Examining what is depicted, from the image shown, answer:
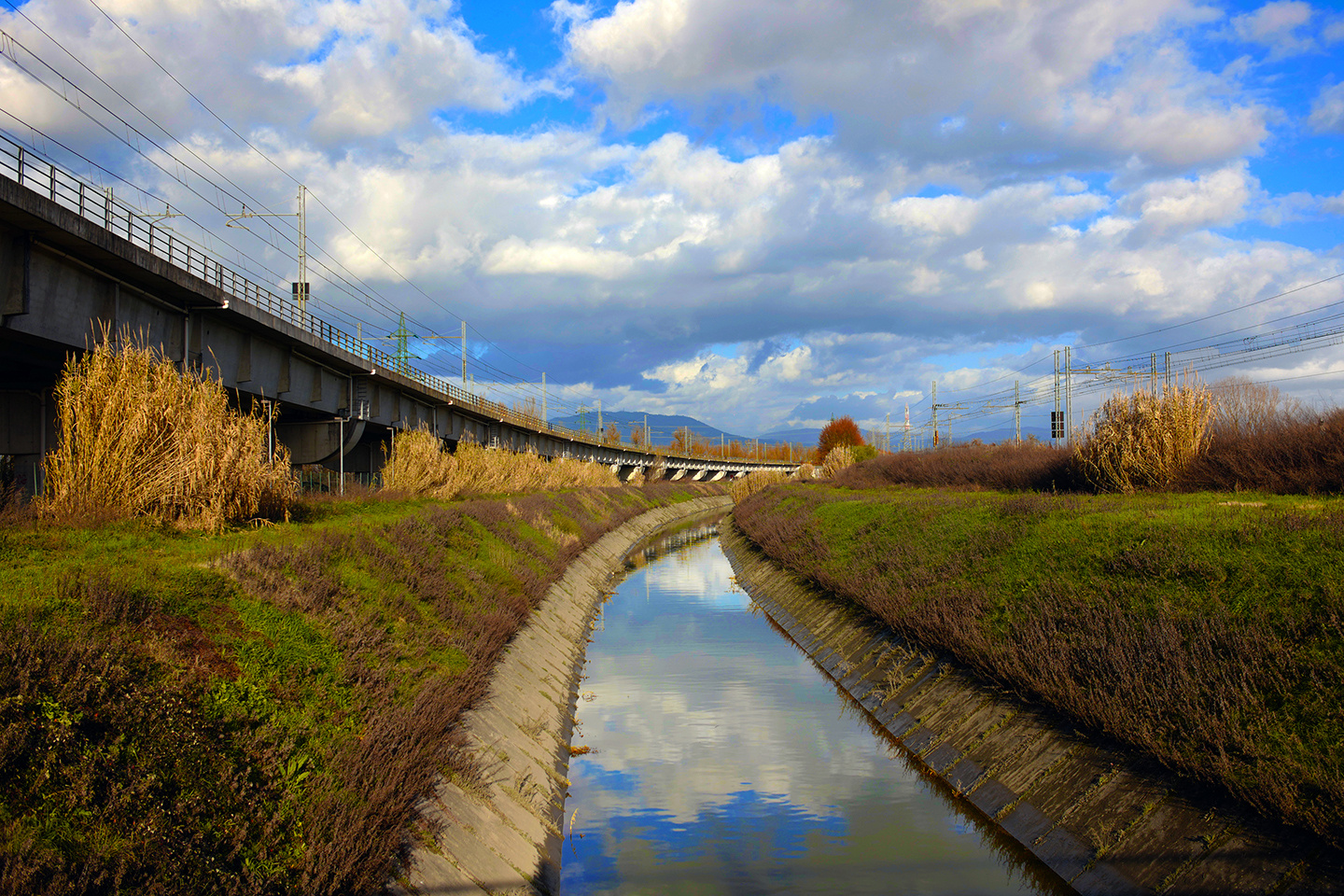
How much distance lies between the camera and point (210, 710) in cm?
673

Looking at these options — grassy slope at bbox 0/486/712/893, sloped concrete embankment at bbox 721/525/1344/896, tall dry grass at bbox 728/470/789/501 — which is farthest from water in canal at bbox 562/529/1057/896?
tall dry grass at bbox 728/470/789/501

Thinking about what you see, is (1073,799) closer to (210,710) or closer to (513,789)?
(513,789)

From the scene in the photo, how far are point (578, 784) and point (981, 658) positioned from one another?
6.45m

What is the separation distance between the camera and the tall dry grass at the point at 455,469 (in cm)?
3509

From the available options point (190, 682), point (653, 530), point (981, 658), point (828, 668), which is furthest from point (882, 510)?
point (653, 530)

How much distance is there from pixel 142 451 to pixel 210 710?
A: 9200 millimetres

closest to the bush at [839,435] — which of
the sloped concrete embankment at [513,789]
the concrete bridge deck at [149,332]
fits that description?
the concrete bridge deck at [149,332]

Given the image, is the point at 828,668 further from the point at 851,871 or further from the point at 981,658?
the point at 851,871

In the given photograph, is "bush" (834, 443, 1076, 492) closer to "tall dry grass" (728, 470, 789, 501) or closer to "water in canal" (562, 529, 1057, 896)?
"tall dry grass" (728, 470, 789, 501)

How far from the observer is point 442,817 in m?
7.71

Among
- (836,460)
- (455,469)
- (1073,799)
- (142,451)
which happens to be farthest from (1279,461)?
(836,460)

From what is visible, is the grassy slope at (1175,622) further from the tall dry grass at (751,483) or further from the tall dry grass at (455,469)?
the tall dry grass at (751,483)

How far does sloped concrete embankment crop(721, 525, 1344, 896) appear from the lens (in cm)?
714

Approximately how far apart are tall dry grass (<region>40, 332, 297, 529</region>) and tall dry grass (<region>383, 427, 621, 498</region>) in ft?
55.3
